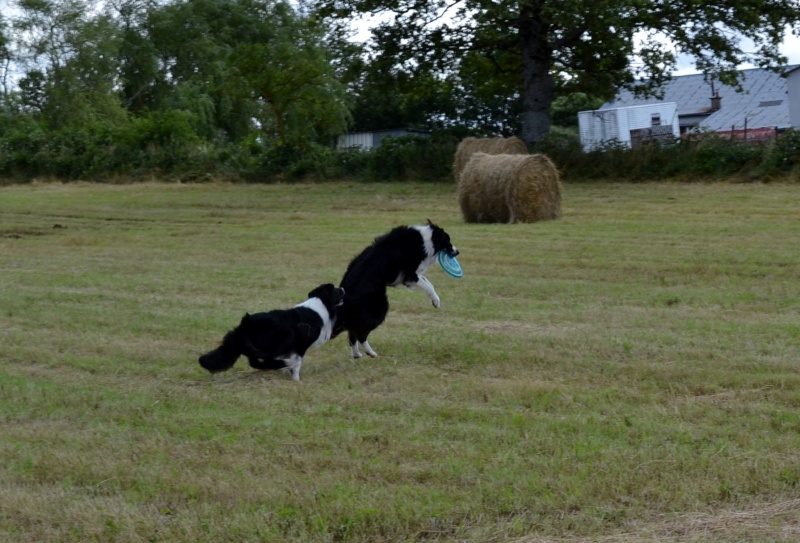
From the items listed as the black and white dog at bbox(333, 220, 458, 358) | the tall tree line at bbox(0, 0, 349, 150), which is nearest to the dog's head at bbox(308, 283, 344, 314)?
the black and white dog at bbox(333, 220, 458, 358)

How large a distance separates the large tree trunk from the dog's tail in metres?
23.2

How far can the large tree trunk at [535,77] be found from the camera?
30.4m

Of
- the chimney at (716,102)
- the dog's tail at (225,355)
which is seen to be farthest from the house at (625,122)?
the dog's tail at (225,355)

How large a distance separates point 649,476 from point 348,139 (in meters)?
59.2


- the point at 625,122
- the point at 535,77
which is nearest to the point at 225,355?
the point at 535,77

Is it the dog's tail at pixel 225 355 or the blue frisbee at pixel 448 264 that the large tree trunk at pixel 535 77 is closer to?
the blue frisbee at pixel 448 264

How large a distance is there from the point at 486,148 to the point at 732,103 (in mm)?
34075

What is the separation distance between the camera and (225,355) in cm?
819

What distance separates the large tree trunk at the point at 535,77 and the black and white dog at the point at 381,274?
21.2 m

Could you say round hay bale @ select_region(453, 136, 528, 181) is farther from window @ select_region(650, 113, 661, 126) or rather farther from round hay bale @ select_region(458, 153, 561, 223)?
window @ select_region(650, 113, 661, 126)

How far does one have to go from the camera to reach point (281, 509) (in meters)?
5.36

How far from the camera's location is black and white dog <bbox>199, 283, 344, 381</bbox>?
26.9 ft

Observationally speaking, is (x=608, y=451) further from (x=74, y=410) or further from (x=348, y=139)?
(x=348, y=139)

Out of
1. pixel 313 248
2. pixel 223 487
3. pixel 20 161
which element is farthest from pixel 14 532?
pixel 20 161
